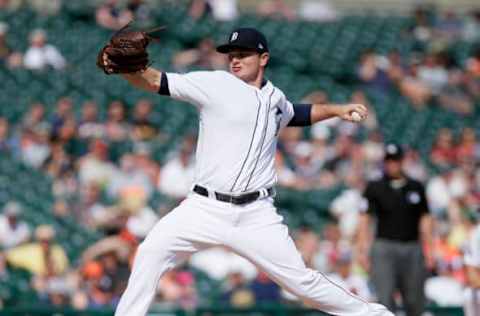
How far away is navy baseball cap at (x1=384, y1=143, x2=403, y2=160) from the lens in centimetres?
898

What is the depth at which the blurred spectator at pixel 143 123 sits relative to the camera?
1332 centimetres

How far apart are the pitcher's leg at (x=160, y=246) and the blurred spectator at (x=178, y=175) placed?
228 inches

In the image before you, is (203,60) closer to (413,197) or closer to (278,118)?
(413,197)

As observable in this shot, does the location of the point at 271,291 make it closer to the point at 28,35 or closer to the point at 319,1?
the point at 28,35

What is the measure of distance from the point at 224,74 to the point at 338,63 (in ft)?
33.6

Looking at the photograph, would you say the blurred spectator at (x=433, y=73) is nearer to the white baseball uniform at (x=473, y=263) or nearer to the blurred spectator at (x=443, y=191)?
the blurred spectator at (x=443, y=191)

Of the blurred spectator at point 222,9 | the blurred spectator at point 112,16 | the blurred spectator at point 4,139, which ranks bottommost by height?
the blurred spectator at point 4,139

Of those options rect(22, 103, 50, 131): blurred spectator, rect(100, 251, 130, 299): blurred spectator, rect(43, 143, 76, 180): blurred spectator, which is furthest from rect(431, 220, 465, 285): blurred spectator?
rect(22, 103, 50, 131): blurred spectator

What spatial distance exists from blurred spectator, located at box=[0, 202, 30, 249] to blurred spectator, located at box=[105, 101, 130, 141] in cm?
199

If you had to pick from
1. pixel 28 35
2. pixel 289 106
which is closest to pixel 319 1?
pixel 28 35

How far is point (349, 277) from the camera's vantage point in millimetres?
10180

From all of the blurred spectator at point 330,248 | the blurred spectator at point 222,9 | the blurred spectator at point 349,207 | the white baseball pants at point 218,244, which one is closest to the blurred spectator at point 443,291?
the blurred spectator at point 330,248

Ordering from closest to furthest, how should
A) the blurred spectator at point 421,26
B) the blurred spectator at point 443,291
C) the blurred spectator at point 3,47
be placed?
the blurred spectator at point 443,291
the blurred spectator at point 3,47
the blurred spectator at point 421,26

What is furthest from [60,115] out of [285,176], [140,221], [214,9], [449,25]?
[449,25]
